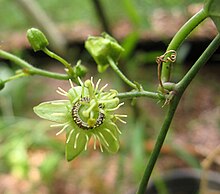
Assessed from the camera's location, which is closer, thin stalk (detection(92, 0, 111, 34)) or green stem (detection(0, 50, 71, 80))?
green stem (detection(0, 50, 71, 80))

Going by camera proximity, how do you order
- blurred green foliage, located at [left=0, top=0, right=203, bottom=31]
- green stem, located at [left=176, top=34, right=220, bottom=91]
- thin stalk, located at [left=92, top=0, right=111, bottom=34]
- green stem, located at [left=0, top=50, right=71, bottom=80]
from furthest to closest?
blurred green foliage, located at [left=0, top=0, right=203, bottom=31] → thin stalk, located at [left=92, top=0, right=111, bottom=34] → green stem, located at [left=0, top=50, right=71, bottom=80] → green stem, located at [left=176, top=34, right=220, bottom=91]

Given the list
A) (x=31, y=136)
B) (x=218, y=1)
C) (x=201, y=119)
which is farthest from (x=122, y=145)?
(x=218, y=1)

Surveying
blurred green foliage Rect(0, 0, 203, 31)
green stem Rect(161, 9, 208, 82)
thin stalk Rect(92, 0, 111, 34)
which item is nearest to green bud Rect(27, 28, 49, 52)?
green stem Rect(161, 9, 208, 82)

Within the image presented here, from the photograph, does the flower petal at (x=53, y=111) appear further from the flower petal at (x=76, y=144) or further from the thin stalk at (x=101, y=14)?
the thin stalk at (x=101, y=14)

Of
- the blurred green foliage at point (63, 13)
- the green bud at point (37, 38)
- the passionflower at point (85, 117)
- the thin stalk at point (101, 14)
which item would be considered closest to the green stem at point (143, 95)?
the passionflower at point (85, 117)

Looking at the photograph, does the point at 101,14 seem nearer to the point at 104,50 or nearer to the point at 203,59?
the point at 104,50

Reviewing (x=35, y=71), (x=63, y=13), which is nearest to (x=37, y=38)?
(x=35, y=71)

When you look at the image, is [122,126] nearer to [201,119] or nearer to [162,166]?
[162,166]

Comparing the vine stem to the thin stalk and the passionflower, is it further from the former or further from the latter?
the thin stalk
